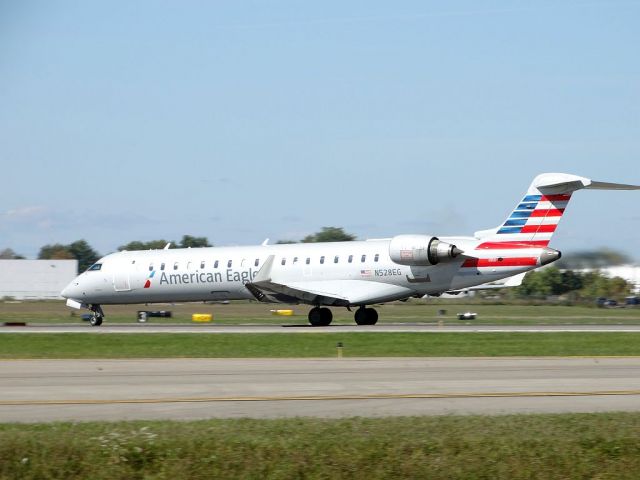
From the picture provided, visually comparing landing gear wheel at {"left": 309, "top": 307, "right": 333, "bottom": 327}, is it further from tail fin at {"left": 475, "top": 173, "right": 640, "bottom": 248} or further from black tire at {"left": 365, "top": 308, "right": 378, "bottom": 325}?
tail fin at {"left": 475, "top": 173, "right": 640, "bottom": 248}

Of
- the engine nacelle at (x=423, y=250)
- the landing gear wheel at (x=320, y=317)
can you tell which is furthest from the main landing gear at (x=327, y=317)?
the engine nacelle at (x=423, y=250)

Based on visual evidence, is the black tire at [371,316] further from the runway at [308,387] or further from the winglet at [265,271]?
the runway at [308,387]

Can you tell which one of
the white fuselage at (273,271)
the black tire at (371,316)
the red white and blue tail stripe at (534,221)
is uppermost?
the red white and blue tail stripe at (534,221)

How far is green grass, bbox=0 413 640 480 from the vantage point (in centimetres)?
1216

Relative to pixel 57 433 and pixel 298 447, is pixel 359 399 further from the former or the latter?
pixel 57 433

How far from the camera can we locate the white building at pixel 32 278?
106m

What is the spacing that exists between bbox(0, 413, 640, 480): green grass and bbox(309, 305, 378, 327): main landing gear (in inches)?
1185

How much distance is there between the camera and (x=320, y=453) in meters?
12.6

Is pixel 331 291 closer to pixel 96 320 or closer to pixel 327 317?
pixel 327 317

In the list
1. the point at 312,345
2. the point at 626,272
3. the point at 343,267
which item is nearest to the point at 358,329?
the point at 343,267

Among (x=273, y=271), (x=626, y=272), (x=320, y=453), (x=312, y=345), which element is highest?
(x=273, y=271)

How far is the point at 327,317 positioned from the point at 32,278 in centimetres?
6968

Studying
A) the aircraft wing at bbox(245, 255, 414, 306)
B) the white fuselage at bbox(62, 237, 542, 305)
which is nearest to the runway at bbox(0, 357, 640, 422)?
the white fuselage at bbox(62, 237, 542, 305)

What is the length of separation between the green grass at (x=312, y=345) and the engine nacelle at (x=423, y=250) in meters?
7.49
